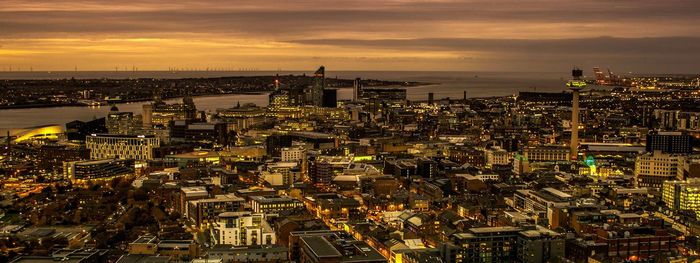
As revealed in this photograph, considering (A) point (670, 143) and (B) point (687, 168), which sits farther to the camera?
(A) point (670, 143)

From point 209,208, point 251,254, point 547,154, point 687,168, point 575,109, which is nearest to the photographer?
point 251,254

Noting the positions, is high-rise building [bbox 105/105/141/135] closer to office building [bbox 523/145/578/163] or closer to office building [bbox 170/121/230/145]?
office building [bbox 170/121/230/145]

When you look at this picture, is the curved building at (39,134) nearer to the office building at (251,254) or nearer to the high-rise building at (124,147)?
the high-rise building at (124,147)

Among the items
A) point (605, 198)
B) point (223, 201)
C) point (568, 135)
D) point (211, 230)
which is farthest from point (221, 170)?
point (568, 135)

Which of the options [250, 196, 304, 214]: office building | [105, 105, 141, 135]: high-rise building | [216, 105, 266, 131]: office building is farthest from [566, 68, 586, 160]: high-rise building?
[105, 105, 141, 135]: high-rise building

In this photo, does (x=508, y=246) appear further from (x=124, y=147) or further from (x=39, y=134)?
(x=39, y=134)

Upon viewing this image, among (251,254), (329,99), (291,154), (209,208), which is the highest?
(329,99)

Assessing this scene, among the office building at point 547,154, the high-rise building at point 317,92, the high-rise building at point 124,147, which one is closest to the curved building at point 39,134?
the high-rise building at point 124,147

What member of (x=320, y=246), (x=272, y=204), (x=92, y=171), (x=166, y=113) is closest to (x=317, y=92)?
(x=166, y=113)

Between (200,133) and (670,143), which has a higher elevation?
(670,143)
